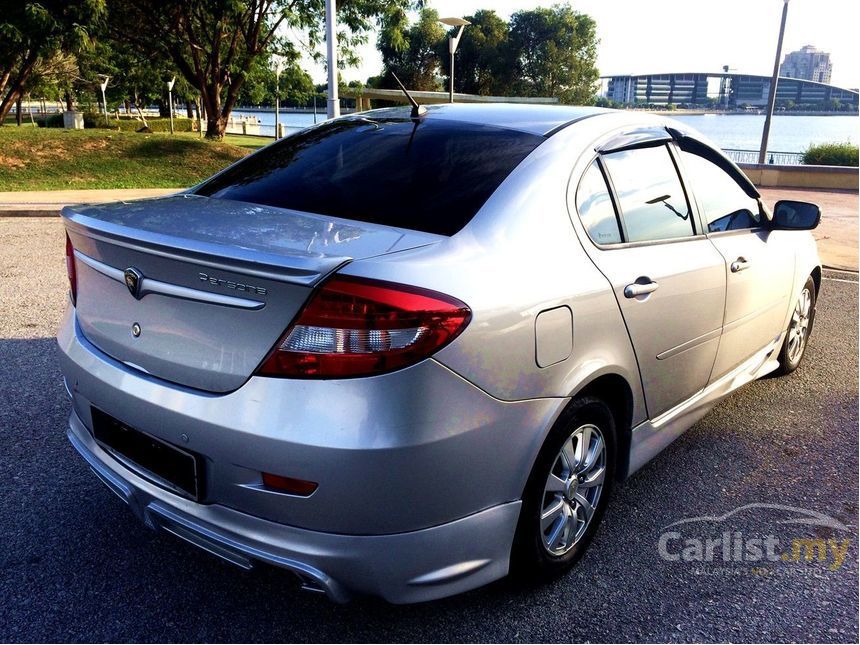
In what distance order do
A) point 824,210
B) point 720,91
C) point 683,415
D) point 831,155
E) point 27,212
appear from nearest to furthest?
point 683,415 → point 27,212 → point 824,210 → point 831,155 → point 720,91

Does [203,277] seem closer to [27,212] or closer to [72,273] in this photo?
[72,273]

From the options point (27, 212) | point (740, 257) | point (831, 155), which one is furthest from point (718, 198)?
point (831, 155)

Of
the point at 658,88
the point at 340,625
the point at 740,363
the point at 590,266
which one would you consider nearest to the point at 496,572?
the point at 340,625

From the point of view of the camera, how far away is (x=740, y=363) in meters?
3.81

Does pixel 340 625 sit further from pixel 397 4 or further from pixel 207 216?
pixel 397 4

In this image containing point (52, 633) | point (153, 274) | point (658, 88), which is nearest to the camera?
point (153, 274)

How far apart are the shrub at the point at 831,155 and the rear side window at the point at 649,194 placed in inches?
913

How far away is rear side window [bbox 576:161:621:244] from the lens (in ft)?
8.53

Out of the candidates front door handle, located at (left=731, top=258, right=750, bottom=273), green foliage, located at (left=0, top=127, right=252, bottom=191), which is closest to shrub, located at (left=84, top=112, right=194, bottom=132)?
green foliage, located at (left=0, top=127, right=252, bottom=191)

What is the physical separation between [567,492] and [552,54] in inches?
3270

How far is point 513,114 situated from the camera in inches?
122

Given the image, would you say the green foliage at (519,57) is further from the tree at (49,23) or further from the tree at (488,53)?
the tree at (49,23)

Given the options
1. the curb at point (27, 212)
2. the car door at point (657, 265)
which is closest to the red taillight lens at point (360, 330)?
the car door at point (657, 265)

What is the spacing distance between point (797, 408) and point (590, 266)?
2.66 meters
